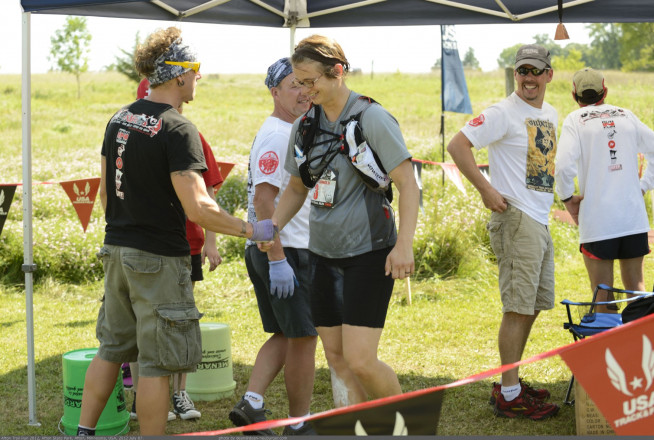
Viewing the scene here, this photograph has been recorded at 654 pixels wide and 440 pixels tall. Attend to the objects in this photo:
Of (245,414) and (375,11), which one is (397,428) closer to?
(245,414)

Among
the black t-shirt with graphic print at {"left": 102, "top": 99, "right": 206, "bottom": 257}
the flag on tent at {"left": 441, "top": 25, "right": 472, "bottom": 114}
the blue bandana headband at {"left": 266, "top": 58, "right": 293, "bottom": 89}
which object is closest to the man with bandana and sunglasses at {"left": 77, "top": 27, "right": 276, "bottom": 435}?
the black t-shirt with graphic print at {"left": 102, "top": 99, "right": 206, "bottom": 257}

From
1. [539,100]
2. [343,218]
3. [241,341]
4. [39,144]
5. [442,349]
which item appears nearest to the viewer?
[343,218]

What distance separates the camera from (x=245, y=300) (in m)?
7.96

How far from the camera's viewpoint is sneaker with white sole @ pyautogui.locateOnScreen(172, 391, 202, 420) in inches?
177

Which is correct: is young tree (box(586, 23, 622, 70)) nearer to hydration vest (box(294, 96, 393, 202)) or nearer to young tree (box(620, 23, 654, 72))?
young tree (box(620, 23, 654, 72))

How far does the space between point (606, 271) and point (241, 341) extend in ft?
9.85

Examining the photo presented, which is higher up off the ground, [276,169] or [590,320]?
[276,169]

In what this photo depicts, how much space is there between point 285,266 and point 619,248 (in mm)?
2287

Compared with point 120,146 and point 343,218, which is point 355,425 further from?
point 120,146

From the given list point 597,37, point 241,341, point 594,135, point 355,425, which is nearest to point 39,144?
point 241,341

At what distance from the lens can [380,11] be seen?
5980mm

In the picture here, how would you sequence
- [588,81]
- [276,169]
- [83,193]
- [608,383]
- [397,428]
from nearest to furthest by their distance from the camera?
1. [397,428]
2. [608,383]
3. [276,169]
4. [588,81]
5. [83,193]

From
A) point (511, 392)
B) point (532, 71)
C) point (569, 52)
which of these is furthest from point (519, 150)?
point (569, 52)

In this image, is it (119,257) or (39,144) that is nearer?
(119,257)
